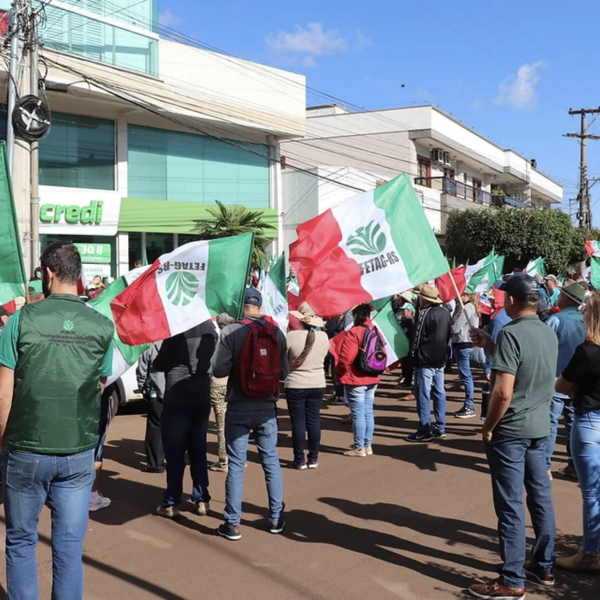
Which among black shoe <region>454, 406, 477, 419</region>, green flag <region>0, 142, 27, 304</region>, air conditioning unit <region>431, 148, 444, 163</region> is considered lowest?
black shoe <region>454, 406, 477, 419</region>

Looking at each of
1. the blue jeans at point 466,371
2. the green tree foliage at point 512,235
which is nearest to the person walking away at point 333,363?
the blue jeans at point 466,371

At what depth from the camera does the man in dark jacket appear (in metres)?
8.74

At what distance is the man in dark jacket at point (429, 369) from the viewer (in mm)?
8742

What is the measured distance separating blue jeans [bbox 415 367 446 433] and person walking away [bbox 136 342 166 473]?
3.21 metres

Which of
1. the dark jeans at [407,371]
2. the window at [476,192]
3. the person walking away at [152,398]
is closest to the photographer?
the person walking away at [152,398]

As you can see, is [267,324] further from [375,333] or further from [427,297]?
[427,297]

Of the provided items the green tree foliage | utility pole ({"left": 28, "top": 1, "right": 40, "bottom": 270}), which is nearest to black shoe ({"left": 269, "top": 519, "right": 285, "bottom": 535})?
utility pole ({"left": 28, "top": 1, "right": 40, "bottom": 270})

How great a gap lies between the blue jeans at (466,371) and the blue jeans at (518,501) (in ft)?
19.0

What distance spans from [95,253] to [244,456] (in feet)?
55.1

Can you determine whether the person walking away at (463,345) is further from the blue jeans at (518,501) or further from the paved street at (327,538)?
the blue jeans at (518,501)

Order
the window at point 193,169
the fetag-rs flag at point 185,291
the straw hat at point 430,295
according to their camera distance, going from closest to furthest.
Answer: the fetag-rs flag at point 185,291, the straw hat at point 430,295, the window at point 193,169

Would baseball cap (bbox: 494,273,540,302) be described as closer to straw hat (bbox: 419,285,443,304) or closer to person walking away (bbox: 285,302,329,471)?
person walking away (bbox: 285,302,329,471)

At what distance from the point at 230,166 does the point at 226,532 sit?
66.4 ft

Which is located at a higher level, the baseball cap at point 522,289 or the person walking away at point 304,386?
the baseball cap at point 522,289
